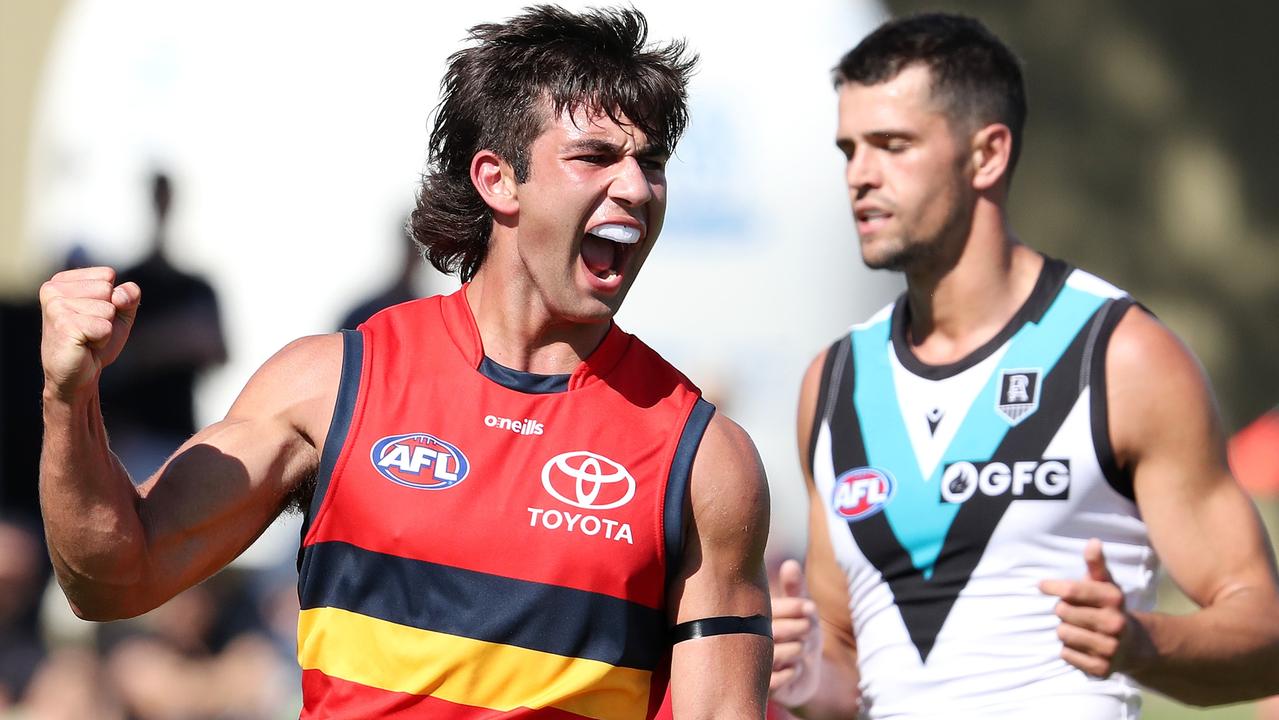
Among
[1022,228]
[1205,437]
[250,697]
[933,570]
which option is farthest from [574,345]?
[1022,228]

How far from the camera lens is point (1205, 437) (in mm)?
4191

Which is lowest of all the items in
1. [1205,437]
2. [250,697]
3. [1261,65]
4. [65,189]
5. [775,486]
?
[250,697]

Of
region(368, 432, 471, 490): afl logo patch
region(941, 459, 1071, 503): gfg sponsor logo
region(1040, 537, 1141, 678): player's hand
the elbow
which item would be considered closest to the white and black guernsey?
region(941, 459, 1071, 503): gfg sponsor logo

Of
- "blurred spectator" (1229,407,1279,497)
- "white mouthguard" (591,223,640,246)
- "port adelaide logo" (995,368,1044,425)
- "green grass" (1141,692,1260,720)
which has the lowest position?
"green grass" (1141,692,1260,720)

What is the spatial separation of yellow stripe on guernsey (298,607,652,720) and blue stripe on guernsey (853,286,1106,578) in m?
1.25

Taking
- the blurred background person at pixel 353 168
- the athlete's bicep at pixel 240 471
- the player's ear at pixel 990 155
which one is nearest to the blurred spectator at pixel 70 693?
the blurred background person at pixel 353 168

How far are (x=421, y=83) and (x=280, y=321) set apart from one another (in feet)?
4.26

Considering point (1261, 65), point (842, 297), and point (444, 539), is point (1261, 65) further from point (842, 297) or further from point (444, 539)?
point (444, 539)

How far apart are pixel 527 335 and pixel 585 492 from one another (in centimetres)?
41

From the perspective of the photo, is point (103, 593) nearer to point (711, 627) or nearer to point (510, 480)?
point (510, 480)

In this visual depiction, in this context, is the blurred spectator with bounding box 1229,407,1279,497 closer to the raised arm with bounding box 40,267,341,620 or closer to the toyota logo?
the toyota logo

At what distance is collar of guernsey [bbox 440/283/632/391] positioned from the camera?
3.61 m

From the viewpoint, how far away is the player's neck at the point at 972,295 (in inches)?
182

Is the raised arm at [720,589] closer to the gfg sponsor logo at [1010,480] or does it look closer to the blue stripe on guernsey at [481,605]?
the blue stripe on guernsey at [481,605]
